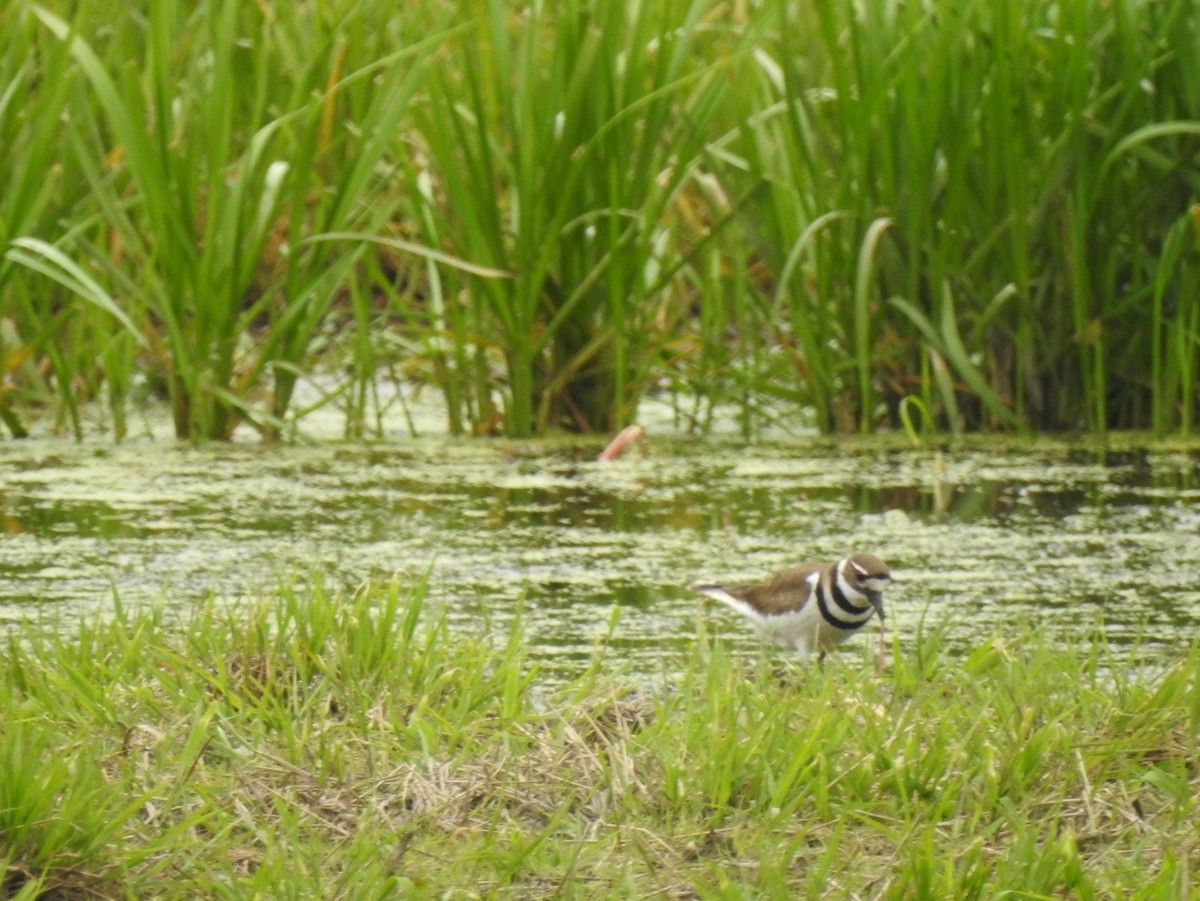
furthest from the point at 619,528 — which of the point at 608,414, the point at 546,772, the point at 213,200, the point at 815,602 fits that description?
the point at 546,772

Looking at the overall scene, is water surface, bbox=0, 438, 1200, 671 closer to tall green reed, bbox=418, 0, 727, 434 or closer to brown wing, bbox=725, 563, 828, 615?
brown wing, bbox=725, 563, 828, 615

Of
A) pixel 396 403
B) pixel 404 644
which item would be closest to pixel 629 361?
pixel 396 403

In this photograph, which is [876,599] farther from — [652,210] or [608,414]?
[608,414]

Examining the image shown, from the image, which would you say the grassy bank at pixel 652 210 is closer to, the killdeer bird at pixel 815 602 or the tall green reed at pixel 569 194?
the tall green reed at pixel 569 194

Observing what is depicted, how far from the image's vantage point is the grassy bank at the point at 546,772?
2.05 m

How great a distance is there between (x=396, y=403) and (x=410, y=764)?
3.45 meters

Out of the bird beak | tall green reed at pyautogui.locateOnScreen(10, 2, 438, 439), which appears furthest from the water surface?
tall green reed at pyautogui.locateOnScreen(10, 2, 438, 439)

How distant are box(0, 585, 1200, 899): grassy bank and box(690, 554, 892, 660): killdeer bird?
262 mm

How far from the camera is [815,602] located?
3168 mm

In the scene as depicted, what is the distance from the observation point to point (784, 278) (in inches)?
178

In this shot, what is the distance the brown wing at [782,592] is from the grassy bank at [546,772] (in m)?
0.37

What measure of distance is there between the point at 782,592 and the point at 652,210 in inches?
58.2

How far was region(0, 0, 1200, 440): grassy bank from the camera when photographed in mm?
4457

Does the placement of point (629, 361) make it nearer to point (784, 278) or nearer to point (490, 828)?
point (784, 278)
